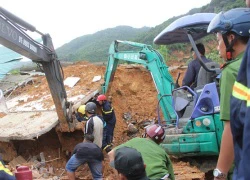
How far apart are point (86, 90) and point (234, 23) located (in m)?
8.14

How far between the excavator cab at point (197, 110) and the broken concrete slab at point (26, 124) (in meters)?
3.48

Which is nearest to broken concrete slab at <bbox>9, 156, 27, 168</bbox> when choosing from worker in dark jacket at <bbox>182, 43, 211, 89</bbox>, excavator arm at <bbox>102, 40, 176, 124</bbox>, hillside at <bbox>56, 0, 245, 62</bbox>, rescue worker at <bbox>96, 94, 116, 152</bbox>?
rescue worker at <bbox>96, 94, 116, 152</bbox>

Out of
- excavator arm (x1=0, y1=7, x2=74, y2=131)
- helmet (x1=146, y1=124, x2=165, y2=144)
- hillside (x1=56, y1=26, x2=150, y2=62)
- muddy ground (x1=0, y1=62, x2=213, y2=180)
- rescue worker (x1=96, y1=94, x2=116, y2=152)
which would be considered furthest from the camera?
hillside (x1=56, y1=26, x2=150, y2=62)

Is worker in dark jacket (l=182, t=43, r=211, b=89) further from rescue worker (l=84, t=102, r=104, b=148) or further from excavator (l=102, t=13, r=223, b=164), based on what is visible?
rescue worker (l=84, t=102, r=104, b=148)

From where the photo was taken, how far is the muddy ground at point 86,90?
9.32 metres

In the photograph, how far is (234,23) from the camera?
3.01m

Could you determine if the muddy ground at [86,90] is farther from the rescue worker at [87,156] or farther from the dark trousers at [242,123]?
the dark trousers at [242,123]

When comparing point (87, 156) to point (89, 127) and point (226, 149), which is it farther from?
point (226, 149)

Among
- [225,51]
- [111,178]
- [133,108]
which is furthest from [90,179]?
[225,51]

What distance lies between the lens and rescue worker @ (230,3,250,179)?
1.45 metres

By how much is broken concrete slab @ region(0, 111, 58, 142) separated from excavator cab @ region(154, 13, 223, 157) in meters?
3.48

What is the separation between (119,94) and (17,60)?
4.00 metres

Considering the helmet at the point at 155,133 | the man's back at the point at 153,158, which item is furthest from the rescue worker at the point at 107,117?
the man's back at the point at 153,158

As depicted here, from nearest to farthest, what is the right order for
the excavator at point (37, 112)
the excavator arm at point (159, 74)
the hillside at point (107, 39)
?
the excavator at point (37, 112)
the excavator arm at point (159, 74)
the hillside at point (107, 39)
